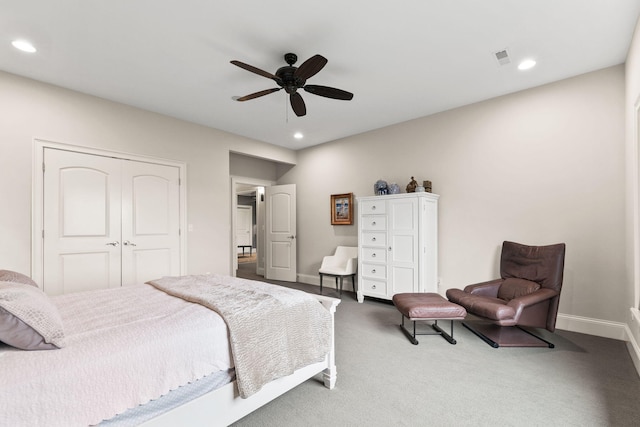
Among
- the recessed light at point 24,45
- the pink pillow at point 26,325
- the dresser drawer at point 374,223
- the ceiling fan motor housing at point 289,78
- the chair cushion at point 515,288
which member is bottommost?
the chair cushion at point 515,288

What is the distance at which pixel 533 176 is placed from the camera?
138 inches

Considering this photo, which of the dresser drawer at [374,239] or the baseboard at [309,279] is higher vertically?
the dresser drawer at [374,239]

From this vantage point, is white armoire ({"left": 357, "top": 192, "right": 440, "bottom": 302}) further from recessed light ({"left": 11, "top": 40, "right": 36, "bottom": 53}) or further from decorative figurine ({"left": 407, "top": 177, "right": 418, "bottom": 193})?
→ recessed light ({"left": 11, "top": 40, "right": 36, "bottom": 53})

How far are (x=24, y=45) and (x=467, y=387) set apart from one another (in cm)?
456

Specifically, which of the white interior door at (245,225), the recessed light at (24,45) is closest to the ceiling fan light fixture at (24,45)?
the recessed light at (24,45)

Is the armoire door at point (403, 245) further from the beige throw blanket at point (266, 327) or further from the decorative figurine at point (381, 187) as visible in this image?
the beige throw blanket at point (266, 327)

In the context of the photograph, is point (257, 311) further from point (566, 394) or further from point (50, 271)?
point (50, 271)

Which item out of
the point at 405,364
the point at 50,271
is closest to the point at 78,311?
the point at 50,271

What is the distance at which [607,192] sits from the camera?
3.06 meters

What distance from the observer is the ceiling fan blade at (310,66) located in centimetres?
229

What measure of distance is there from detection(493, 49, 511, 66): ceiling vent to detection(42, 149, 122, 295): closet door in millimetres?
4456

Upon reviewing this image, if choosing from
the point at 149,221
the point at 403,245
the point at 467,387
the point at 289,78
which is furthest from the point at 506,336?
the point at 149,221

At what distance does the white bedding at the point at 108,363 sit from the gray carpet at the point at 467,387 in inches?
26.4

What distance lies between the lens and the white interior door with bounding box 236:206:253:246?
1185cm
